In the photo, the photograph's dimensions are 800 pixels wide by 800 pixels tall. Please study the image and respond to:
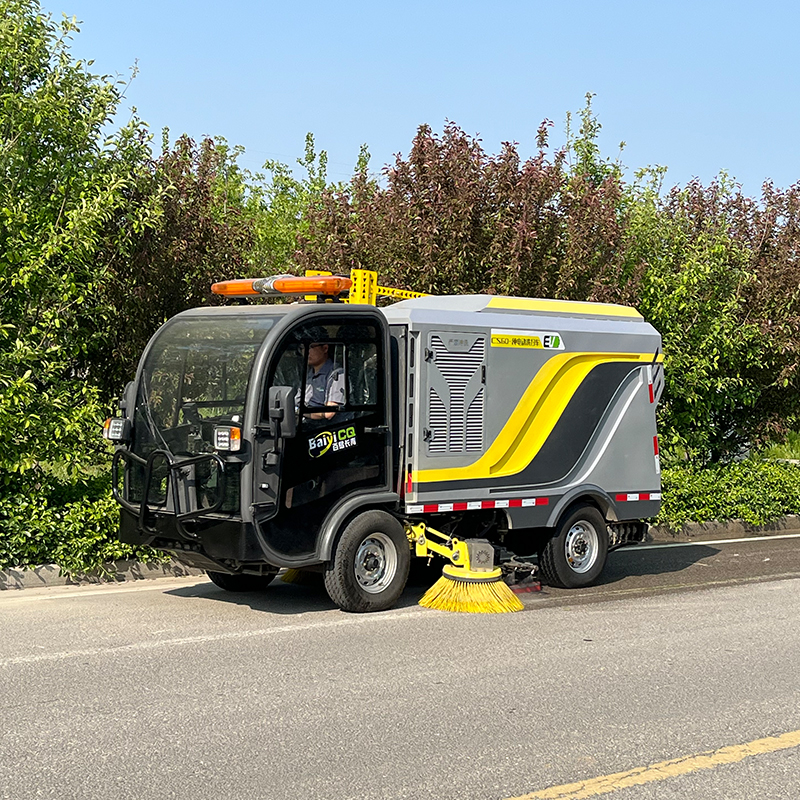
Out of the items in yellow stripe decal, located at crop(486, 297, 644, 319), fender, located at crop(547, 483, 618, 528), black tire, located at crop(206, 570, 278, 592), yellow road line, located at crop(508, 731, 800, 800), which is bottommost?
yellow road line, located at crop(508, 731, 800, 800)

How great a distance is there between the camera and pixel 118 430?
345 inches

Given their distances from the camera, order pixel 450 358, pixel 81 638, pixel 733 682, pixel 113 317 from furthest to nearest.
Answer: pixel 113 317 < pixel 450 358 < pixel 81 638 < pixel 733 682

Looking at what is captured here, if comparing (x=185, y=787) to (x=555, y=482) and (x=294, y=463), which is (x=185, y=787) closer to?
(x=294, y=463)

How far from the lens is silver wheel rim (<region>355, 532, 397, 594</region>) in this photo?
883cm

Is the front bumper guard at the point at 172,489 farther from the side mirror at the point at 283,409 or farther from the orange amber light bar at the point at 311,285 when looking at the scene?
the orange amber light bar at the point at 311,285

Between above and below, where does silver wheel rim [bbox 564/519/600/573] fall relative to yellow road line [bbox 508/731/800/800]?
above

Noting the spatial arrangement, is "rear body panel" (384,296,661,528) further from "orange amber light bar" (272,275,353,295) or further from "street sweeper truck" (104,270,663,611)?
"orange amber light bar" (272,275,353,295)

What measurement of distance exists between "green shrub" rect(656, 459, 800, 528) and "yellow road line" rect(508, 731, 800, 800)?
8.70m

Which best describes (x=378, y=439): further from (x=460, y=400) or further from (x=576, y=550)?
(x=576, y=550)

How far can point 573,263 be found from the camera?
13727 mm

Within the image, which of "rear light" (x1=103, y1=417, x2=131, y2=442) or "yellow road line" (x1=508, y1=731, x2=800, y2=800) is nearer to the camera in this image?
"yellow road line" (x1=508, y1=731, x2=800, y2=800)

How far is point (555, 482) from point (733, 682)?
3463mm

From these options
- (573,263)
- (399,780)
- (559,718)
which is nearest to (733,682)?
(559,718)

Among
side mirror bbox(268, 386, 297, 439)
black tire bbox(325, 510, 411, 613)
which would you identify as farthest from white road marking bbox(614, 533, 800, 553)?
side mirror bbox(268, 386, 297, 439)
